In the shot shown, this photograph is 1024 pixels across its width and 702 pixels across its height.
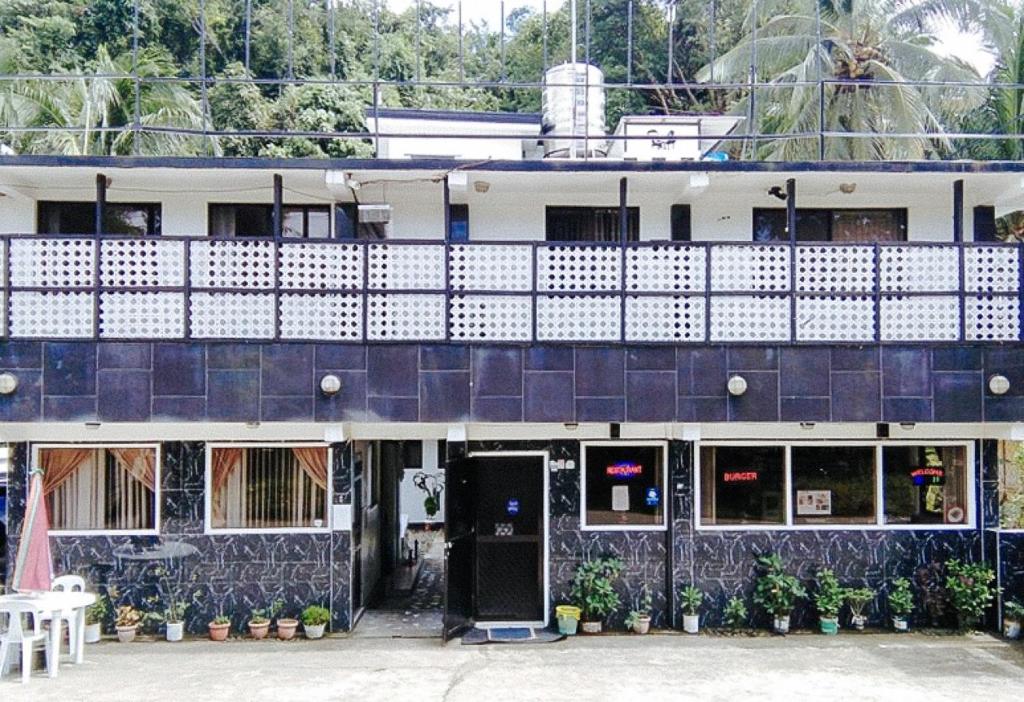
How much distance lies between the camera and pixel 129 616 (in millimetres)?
11266

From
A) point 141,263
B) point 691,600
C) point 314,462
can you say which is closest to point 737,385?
point 691,600

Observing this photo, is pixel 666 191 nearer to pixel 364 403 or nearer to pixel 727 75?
pixel 364 403

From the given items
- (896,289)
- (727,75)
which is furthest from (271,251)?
(727,75)

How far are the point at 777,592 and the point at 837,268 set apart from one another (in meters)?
4.37

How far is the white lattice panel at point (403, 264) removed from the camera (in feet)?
35.0

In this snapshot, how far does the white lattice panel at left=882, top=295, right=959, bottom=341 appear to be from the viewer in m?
10.7

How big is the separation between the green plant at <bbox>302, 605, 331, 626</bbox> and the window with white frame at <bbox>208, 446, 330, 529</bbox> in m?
1.11

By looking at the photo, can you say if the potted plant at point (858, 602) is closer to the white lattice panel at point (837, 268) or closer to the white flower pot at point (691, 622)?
the white flower pot at point (691, 622)

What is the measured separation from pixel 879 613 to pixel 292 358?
8669mm

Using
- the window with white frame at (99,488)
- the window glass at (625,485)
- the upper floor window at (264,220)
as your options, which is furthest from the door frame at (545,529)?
the window with white frame at (99,488)

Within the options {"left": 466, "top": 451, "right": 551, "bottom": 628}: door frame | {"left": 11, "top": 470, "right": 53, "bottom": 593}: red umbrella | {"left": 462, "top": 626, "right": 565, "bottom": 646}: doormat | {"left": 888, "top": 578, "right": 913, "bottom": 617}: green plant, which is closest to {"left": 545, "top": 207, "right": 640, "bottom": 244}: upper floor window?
{"left": 466, "top": 451, "right": 551, "bottom": 628}: door frame

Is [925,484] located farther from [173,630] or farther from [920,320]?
[173,630]

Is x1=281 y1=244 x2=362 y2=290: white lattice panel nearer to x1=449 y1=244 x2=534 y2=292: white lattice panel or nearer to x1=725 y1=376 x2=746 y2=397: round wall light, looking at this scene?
x1=449 y1=244 x2=534 y2=292: white lattice panel

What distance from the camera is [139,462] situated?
11.6 meters
